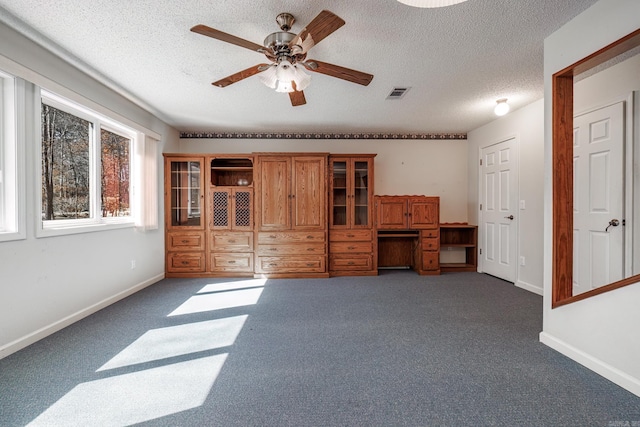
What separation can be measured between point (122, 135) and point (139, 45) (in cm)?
170

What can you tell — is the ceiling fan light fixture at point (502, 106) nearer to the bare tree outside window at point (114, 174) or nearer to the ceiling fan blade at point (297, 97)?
the ceiling fan blade at point (297, 97)

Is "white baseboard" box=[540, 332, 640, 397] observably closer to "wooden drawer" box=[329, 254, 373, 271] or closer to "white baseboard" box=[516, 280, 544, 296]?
"white baseboard" box=[516, 280, 544, 296]

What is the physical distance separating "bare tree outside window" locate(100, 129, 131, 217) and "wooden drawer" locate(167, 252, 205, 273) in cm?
98

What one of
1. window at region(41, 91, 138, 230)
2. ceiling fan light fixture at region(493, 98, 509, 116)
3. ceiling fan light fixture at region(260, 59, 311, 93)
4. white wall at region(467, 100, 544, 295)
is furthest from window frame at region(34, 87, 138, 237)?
white wall at region(467, 100, 544, 295)

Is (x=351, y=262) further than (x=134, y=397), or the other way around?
(x=351, y=262)

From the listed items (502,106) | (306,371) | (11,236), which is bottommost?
(306,371)

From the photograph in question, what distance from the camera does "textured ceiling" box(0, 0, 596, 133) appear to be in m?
1.84

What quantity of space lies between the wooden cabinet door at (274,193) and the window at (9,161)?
8.59ft

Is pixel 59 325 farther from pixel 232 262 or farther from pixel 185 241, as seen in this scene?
pixel 232 262

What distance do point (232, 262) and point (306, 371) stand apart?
2909 mm

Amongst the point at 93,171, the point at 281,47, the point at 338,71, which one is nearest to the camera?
the point at 281,47

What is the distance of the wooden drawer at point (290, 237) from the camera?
434cm

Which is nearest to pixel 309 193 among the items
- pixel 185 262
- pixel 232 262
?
pixel 232 262

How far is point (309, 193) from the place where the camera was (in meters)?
4.35
